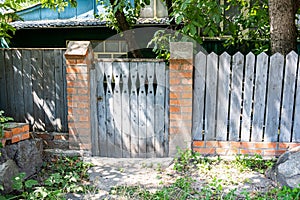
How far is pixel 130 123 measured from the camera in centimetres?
429

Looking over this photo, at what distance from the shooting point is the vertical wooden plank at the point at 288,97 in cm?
398

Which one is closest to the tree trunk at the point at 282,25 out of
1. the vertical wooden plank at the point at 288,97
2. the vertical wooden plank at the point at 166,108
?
the vertical wooden plank at the point at 288,97

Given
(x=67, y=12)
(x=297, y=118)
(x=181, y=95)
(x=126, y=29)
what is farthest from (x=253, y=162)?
(x=67, y=12)

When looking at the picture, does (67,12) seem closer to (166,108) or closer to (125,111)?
(125,111)

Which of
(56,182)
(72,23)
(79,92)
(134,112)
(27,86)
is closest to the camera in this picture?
(56,182)

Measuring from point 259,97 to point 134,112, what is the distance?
5.64 ft

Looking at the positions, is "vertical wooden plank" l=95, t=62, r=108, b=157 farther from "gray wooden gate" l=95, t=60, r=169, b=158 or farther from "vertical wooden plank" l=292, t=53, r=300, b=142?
"vertical wooden plank" l=292, t=53, r=300, b=142

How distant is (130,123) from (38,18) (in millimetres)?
6780

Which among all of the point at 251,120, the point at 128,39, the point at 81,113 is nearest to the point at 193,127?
the point at 251,120

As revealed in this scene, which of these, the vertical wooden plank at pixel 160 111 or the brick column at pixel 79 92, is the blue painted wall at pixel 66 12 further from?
the vertical wooden plank at pixel 160 111

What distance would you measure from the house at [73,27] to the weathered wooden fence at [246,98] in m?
4.55

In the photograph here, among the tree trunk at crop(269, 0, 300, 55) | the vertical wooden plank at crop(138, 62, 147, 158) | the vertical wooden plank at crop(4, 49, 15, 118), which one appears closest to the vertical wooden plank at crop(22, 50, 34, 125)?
the vertical wooden plank at crop(4, 49, 15, 118)

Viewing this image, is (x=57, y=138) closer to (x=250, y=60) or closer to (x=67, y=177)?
(x=67, y=177)

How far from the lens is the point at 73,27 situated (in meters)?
8.73
